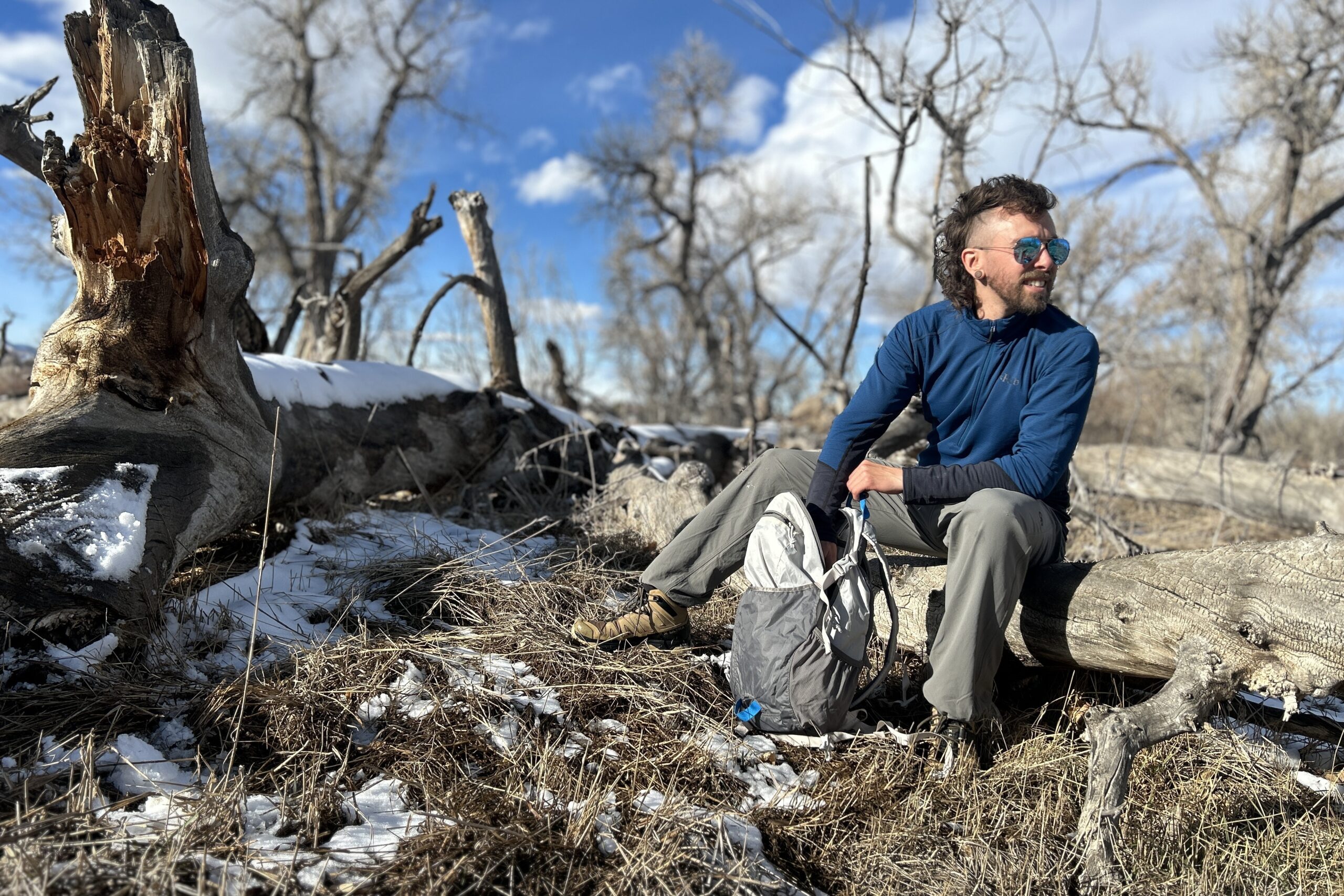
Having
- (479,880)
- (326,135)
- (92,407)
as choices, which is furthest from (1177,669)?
Answer: (326,135)

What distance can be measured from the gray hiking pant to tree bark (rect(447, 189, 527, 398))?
3501 mm

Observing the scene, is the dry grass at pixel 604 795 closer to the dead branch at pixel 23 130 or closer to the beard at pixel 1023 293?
the beard at pixel 1023 293

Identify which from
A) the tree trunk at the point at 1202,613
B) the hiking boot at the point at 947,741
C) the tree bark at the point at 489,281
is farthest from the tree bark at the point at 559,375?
the hiking boot at the point at 947,741

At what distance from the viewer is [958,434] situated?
2.97 m

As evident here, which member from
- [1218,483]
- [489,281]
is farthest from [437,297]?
[1218,483]

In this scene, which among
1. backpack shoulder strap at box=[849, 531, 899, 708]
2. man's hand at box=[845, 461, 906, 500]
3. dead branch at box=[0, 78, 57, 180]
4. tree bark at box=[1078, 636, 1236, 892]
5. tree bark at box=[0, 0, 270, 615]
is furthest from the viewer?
dead branch at box=[0, 78, 57, 180]

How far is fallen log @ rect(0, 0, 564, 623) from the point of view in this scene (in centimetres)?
250

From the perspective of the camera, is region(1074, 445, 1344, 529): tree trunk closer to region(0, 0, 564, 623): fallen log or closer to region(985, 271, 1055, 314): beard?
region(985, 271, 1055, 314): beard

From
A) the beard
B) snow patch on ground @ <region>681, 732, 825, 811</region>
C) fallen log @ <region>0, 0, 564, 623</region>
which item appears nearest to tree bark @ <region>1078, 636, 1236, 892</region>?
snow patch on ground @ <region>681, 732, 825, 811</region>

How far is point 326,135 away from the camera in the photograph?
20453mm

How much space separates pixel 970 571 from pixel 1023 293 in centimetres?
103

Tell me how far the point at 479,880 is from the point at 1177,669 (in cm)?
196

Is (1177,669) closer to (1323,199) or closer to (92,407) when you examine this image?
(92,407)

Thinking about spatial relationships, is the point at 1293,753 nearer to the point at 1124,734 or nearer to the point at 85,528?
the point at 1124,734
